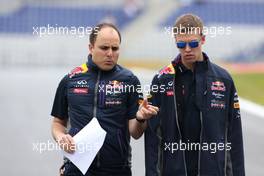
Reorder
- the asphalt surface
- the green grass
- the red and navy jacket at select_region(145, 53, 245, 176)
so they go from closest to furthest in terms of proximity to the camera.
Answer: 1. the red and navy jacket at select_region(145, 53, 245, 176)
2. the asphalt surface
3. the green grass

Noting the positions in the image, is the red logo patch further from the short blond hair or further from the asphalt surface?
the asphalt surface

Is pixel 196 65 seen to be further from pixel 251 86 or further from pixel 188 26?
pixel 251 86

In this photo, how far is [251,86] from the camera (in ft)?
66.0

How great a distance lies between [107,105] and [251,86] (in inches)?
616

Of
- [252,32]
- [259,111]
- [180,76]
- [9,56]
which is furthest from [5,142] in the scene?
[252,32]

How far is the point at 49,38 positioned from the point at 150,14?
643 centimetres

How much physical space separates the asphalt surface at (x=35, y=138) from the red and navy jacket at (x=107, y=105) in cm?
408

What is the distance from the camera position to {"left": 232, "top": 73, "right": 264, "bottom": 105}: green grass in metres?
17.2

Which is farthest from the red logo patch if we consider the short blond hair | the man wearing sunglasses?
the short blond hair

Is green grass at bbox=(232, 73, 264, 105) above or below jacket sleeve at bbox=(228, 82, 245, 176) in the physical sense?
above

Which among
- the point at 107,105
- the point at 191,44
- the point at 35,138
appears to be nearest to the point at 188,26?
the point at 191,44

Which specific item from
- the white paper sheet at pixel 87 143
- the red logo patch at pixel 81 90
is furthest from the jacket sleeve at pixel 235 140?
the red logo patch at pixel 81 90

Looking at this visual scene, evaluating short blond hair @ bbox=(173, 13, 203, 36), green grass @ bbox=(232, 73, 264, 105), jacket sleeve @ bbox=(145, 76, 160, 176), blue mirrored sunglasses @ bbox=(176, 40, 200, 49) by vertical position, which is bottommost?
jacket sleeve @ bbox=(145, 76, 160, 176)

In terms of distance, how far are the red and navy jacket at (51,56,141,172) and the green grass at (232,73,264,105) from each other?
1135 cm
